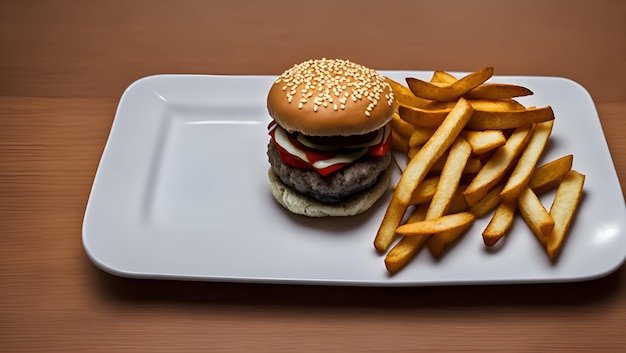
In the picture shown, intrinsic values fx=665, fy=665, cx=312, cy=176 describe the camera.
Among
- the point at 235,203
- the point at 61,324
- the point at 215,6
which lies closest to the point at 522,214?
the point at 235,203

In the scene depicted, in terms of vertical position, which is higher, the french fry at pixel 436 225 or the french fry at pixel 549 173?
the french fry at pixel 549 173

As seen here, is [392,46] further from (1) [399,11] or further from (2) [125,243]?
(2) [125,243]

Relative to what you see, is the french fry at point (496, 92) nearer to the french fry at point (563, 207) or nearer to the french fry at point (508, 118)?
the french fry at point (508, 118)

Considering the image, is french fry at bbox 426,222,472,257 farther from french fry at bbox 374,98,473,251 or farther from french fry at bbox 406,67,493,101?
french fry at bbox 406,67,493,101

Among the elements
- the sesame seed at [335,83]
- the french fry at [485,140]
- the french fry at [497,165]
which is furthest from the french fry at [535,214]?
the sesame seed at [335,83]

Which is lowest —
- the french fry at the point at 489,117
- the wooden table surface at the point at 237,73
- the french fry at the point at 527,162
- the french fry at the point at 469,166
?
the wooden table surface at the point at 237,73

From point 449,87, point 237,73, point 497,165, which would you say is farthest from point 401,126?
point 237,73

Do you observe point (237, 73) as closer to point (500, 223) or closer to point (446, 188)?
point (446, 188)
